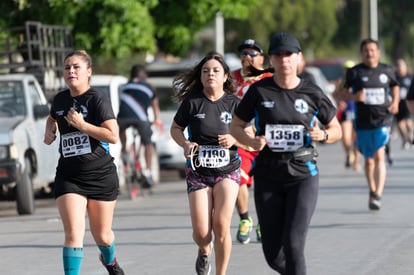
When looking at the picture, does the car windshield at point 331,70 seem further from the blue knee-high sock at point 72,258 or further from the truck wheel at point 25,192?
the blue knee-high sock at point 72,258

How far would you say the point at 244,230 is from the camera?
12414mm

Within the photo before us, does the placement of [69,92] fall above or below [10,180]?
above

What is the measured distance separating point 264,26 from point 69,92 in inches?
1850

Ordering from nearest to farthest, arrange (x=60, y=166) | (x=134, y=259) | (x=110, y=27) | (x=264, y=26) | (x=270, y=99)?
(x=270, y=99) → (x=60, y=166) → (x=134, y=259) → (x=110, y=27) → (x=264, y=26)

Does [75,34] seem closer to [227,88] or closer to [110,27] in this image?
[110,27]

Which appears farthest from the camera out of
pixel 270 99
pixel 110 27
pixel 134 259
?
pixel 110 27

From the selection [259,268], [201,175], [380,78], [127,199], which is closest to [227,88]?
[201,175]

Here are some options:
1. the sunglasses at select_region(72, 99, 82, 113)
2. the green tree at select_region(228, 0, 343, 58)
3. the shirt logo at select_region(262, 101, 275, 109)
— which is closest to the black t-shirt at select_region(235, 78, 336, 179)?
the shirt logo at select_region(262, 101, 275, 109)

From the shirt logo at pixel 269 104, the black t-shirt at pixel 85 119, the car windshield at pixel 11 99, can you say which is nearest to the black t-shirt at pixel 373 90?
the car windshield at pixel 11 99

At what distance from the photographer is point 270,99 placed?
8.19m

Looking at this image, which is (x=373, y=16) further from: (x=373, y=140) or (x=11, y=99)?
(x=373, y=140)

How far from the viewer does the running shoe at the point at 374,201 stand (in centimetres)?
1545

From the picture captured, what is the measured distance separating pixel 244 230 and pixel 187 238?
1.03 metres

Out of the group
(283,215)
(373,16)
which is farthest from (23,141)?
(373,16)
